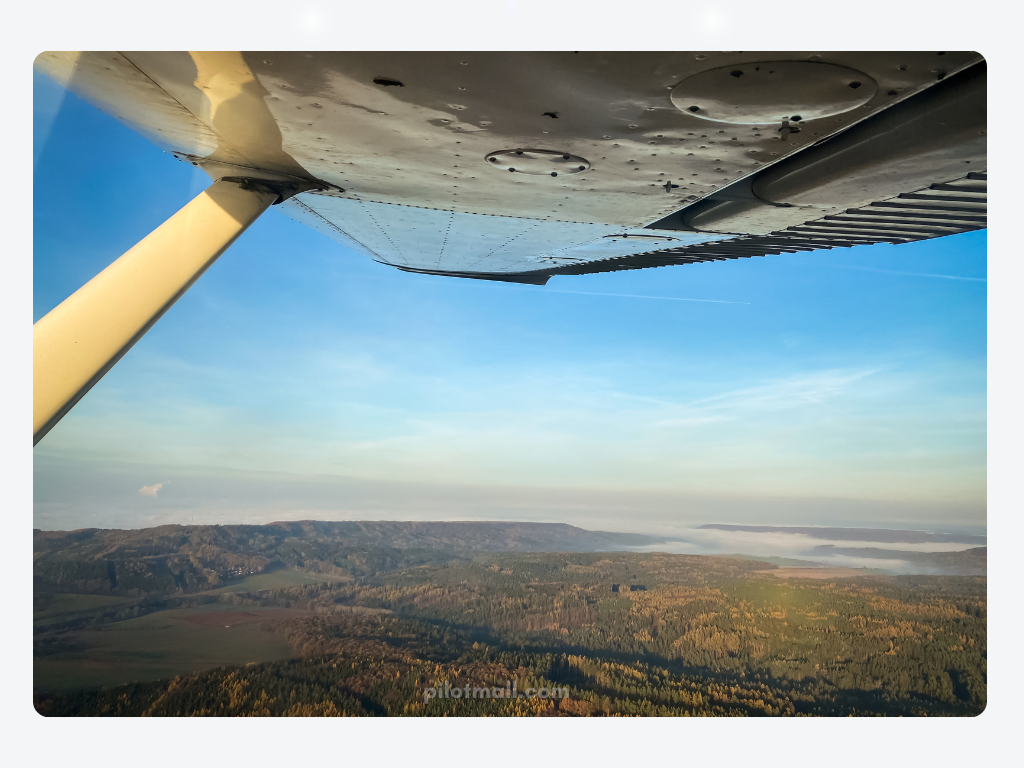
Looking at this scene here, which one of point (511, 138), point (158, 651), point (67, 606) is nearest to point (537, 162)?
point (511, 138)

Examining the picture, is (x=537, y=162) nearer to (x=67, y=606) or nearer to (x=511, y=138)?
(x=511, y=138)

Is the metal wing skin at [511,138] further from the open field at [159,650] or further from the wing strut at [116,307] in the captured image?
the open field at [159,650]

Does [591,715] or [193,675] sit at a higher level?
[591,715]

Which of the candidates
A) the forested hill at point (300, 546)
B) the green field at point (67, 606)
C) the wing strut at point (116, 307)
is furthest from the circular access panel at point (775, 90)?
the forested hill at point (300, 546)

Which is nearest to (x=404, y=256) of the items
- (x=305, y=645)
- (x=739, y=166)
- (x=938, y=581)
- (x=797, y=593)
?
(x=739, y=166)

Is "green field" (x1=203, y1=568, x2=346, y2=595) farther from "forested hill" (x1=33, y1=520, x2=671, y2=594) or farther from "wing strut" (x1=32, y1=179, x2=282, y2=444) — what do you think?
"wing strut" (x1=32, y1=179, x2=282, y2=444)

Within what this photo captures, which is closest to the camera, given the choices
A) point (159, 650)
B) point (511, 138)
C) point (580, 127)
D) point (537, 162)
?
point (580, 127)

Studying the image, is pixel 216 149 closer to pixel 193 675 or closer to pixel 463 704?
pixel 463 704
